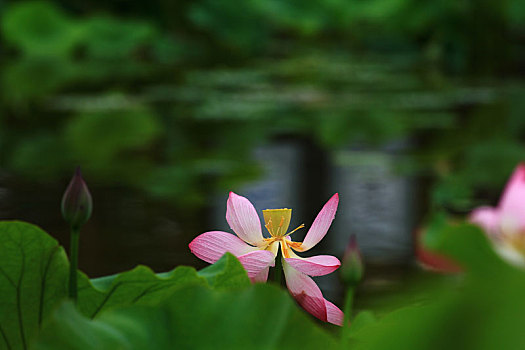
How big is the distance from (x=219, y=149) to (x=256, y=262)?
2.46m

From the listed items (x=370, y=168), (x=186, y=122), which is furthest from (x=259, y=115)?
(x=370, y=168)

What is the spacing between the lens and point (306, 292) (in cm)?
38

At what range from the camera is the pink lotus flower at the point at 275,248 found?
0.38 m

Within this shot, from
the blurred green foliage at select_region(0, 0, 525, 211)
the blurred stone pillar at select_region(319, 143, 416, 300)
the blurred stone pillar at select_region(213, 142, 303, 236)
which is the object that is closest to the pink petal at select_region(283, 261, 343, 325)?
the blurred stone pillar at select_region(319, 143, 416, 300)

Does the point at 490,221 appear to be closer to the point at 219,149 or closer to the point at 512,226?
the point at 512,226

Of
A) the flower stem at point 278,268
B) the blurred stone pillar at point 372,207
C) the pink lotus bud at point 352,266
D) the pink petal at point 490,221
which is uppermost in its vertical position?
the pink petal at point 490,221

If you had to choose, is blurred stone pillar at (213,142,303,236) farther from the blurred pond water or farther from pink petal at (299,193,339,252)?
pink petal at (299,193,339,252)

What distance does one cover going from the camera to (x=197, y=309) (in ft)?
1.01

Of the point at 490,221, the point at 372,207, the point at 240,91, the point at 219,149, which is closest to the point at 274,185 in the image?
the point at 372,207

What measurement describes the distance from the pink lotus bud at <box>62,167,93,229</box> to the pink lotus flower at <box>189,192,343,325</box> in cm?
5

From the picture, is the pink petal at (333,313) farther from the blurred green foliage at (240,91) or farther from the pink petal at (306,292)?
the blurred green foliage at (240,91)

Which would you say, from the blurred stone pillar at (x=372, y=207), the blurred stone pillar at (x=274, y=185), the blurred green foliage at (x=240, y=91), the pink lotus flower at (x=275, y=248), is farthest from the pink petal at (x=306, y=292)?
the blurred green foliage at (x=240, y=91)

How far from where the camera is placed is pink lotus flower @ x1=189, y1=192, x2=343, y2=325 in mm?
375

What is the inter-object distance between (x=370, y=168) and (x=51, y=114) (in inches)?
58.6
